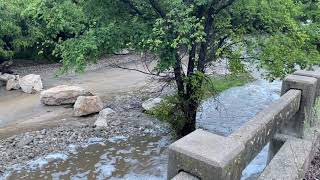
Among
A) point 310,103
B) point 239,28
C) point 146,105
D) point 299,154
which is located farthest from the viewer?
point 146,105

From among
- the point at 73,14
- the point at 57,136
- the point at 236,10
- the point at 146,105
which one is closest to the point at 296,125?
the point at 236,10

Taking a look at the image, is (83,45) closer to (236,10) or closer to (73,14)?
(73,14)

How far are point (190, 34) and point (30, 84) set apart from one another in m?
8.23

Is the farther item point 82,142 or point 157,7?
point 82,142

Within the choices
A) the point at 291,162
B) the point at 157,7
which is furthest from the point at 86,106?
the point at 291,162

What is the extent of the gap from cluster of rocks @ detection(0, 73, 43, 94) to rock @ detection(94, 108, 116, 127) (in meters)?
3.60

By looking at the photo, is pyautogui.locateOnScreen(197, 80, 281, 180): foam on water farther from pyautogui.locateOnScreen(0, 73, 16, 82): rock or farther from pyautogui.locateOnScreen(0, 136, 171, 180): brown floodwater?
pyautogui.locateOnScreen(0, 73, 16, 82): rock

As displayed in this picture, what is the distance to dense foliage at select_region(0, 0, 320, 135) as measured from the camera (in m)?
7.38

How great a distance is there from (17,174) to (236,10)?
5.86 metres

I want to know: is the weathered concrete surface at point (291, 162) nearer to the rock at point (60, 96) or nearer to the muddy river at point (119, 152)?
the muddy river at point (119, 152)

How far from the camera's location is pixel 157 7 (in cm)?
779

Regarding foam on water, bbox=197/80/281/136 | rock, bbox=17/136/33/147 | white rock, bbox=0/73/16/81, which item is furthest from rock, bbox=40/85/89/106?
foam on water, bbox=197/80/281/136

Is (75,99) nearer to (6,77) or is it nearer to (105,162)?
(6,77)

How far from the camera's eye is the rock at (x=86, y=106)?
11180 mm
